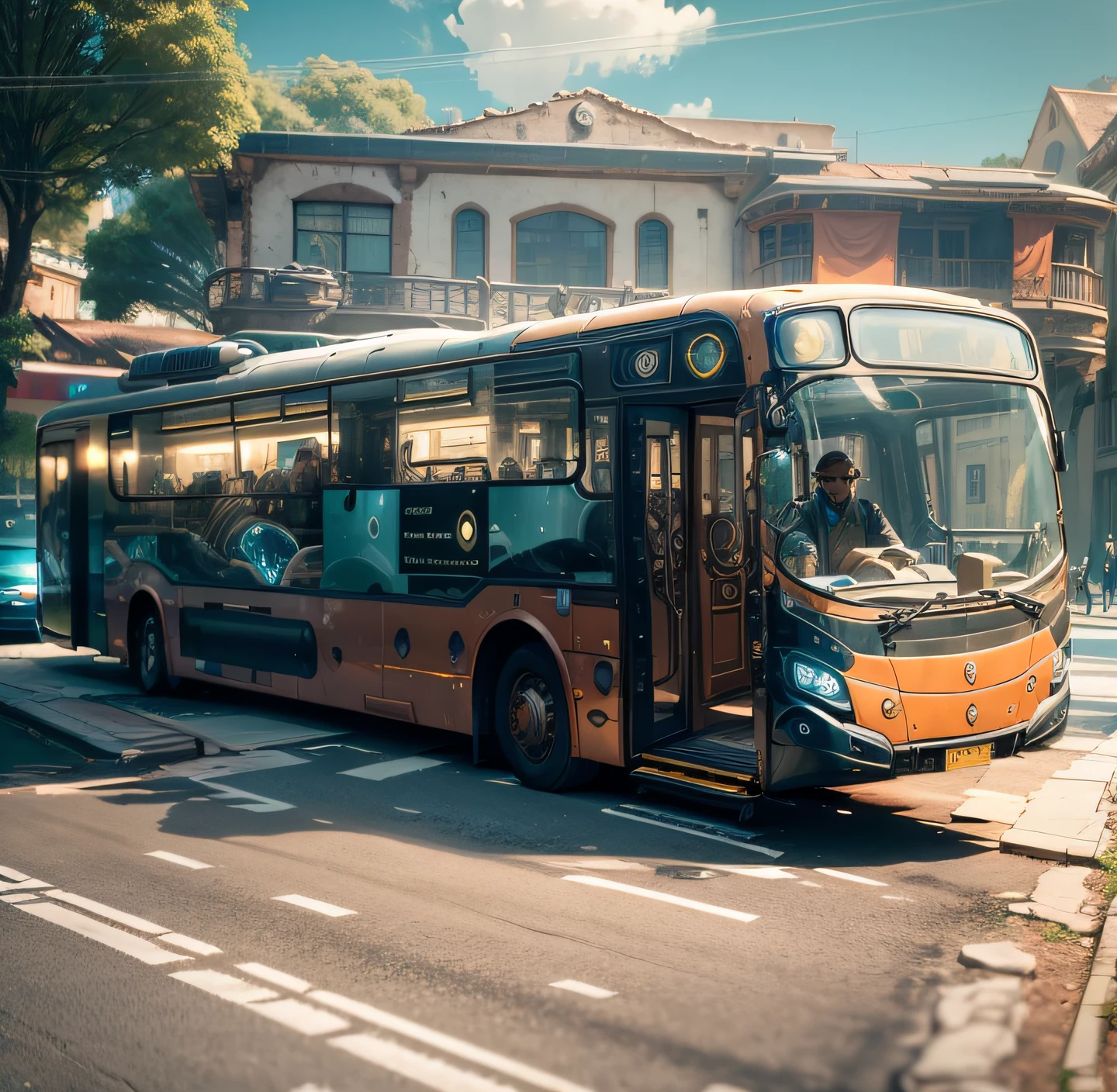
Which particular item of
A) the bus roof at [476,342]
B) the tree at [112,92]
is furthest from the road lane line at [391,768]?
the tree at [112,92]

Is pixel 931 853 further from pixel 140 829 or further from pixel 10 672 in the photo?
pixel 10 672

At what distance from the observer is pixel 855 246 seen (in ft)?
102

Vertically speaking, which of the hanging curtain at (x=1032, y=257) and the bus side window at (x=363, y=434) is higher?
the hanging curtain at (x=1032, y=257)

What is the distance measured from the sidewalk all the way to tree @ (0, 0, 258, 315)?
2001 cm

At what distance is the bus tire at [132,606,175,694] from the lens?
1457 cm

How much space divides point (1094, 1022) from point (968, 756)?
2.85m

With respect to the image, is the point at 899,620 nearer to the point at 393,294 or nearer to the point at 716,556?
the point at 716,556

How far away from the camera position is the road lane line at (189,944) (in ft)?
19.1

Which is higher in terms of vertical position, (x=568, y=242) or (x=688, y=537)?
(x=568, y=242)

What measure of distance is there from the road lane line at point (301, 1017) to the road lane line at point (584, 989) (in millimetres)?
910

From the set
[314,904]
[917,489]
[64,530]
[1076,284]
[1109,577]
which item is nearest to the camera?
[314,904]

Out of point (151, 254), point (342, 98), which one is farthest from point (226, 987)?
point (342, 98)

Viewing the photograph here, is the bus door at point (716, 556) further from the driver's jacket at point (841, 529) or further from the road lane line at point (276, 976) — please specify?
the road lane line at point (276, 976)

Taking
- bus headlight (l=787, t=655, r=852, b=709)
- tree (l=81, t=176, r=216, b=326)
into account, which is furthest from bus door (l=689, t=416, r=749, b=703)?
tree (l=81, t=176, r=216, b=326)
